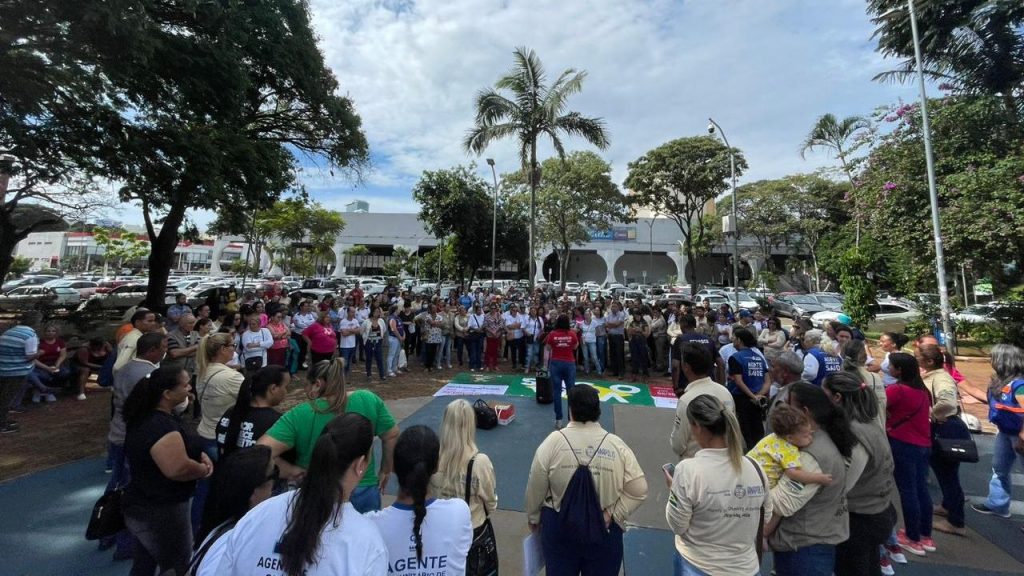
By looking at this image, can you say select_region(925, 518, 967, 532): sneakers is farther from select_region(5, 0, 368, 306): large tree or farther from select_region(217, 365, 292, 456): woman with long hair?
select_region(5, 0, 368, 306): large tree

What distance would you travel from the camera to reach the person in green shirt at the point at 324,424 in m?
2.53

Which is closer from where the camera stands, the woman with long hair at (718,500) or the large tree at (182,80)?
the woman with long hair at (718,500)

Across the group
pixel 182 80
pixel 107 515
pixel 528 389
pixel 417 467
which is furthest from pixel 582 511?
pixel 182 80

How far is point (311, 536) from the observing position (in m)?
1.27

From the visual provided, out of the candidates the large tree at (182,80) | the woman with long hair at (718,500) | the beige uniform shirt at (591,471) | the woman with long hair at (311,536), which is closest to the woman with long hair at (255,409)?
the woman with long hair at (311,536)

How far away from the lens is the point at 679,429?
10.1 feet

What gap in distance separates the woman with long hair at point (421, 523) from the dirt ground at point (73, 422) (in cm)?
571

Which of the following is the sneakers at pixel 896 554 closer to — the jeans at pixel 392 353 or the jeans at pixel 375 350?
the jeans at pixel 375 350

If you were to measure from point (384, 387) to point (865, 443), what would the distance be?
7870 millimetres

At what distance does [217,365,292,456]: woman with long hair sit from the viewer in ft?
8.86

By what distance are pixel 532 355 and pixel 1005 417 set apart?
7.81m

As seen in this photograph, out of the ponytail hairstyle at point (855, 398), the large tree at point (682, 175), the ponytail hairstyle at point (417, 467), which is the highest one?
the large tree at point (682, 175)

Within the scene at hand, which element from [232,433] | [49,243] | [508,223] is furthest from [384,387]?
[49,243]

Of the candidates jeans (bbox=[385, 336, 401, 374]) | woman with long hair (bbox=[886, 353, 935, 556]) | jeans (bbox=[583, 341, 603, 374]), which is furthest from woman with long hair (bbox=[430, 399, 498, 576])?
jeans (bbox=[583, 341, 603, 374])
